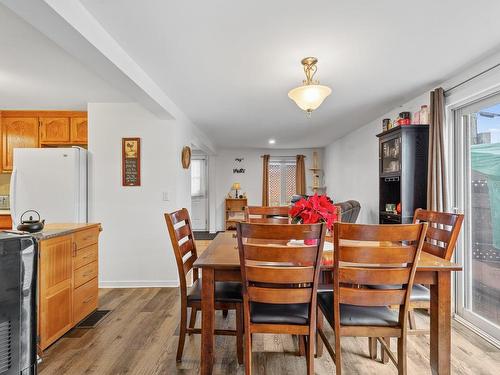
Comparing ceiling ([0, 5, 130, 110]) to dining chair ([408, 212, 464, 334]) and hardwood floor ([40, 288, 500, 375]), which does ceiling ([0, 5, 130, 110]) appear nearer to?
hardwood floor ([40, 288, 500, 375])

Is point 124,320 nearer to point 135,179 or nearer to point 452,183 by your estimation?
point 135,179

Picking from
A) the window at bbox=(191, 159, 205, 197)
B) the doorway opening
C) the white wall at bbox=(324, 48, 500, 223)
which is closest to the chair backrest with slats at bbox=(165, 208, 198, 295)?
the white wall at bbox=(324, 48, 500, 223)

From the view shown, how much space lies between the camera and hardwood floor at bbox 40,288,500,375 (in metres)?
1.97

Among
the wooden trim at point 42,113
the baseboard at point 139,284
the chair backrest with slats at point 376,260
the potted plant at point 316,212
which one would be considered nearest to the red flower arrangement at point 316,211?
the potted plant at point 316,212

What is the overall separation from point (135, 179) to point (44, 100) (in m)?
1.47

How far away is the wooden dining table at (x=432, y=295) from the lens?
1588 mm

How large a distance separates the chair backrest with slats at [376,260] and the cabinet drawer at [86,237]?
2.29m

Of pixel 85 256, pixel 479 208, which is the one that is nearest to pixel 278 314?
pixel 85 256

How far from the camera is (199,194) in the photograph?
8367 millimetres

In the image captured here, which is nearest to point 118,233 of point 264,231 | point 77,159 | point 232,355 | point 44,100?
point 77,159

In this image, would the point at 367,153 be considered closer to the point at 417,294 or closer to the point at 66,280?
the point at 417,294

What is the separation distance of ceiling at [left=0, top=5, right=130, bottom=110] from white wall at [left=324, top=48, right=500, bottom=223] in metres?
3.53

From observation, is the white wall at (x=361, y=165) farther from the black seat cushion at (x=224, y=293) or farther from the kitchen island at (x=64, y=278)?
the kitchen island at (x=64, y=278)

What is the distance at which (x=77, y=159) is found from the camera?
339cm
